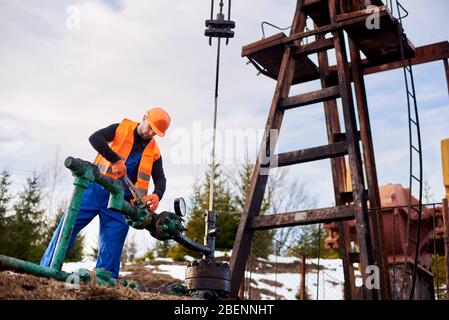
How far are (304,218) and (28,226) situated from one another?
1742cm

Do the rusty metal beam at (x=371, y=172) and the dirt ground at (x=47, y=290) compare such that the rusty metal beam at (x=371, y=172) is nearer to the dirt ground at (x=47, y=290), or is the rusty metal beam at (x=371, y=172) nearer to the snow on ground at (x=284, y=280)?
the dirt ground at (x=47, y=290)

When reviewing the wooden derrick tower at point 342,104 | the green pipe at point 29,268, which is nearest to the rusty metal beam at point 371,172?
the wooden derrick tower at point 342,104

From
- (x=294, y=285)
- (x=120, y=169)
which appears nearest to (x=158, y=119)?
(x=120, y=169)

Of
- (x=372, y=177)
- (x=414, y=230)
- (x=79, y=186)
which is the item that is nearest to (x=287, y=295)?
(x=414, y=230)

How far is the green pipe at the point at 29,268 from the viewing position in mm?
2250

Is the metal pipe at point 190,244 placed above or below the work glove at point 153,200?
below

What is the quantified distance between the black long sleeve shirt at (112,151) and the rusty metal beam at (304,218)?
1.44 m

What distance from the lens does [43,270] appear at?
2.44 m

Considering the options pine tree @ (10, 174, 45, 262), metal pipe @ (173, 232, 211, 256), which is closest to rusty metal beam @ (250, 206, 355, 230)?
metal pipe @ (173, 232, 211, 256)

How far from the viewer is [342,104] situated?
5590mm

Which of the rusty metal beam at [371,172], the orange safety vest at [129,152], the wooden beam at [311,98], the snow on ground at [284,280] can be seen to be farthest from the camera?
the snow on ground at [284,280]

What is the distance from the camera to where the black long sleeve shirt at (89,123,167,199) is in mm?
4122

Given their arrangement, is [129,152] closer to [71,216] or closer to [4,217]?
[71,216]

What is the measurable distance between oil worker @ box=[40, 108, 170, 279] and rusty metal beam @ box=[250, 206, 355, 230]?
1.45 m
